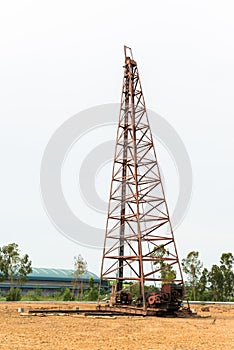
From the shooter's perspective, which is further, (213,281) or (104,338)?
(213,281)

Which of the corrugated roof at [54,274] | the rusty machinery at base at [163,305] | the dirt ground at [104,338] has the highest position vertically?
the corrugated roof at [54,274]

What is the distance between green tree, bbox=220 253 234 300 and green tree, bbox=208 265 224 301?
0.37 m

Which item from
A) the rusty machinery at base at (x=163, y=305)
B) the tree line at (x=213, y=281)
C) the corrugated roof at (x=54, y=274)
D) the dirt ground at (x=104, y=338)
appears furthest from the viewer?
the corrugated roof at (x=54, y=274)

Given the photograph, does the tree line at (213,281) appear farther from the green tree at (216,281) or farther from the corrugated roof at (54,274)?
the corrugated roof at (54,274)

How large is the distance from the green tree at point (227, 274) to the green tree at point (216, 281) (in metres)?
0.37

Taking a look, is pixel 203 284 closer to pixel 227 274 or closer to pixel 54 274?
pixel 227 274

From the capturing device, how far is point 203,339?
38.9 feet

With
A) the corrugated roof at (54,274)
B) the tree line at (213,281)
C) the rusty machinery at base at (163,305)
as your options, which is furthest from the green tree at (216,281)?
the corrugated roof at (54,274)

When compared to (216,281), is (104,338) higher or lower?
lower

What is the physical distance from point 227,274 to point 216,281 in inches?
61.5

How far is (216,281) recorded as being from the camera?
153 feet

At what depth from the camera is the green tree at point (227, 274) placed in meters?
45.8

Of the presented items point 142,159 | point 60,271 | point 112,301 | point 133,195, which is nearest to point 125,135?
point 142,159

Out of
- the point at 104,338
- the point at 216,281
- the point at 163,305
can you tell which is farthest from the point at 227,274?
the point at 104,338
